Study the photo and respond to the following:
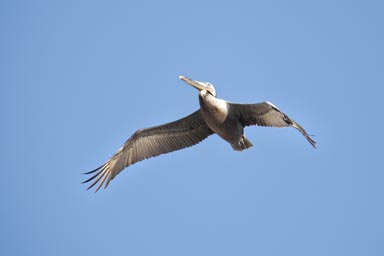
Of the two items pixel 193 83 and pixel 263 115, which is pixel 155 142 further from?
pixel 263 115

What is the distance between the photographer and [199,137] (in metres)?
13.9

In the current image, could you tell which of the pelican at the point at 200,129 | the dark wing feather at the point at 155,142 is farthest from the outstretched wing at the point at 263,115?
the dark wing feather at the point at 155,142

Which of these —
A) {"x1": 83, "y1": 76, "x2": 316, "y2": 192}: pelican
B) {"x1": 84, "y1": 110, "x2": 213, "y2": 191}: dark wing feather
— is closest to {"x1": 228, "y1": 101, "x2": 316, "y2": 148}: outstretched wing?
{"x1": 83, "y1": 76, "x2": 316, "y2": 192}: pelican

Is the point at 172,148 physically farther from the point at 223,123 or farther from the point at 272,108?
the point at 272,108

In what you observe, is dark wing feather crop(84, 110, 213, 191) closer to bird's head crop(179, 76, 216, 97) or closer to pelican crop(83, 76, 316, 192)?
pelican crop(83, 76, 316, 192)

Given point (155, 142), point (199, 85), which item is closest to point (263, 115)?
point (199, 85)

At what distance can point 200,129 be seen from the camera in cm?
1385

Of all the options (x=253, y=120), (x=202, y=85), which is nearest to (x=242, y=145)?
(x=253, y=120)

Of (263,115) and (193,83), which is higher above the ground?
(193,83)

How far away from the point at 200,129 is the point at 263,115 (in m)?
1.57

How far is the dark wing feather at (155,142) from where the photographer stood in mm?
13812

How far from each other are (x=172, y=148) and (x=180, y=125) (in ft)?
1.75

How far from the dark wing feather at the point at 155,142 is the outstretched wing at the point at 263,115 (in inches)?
39.6

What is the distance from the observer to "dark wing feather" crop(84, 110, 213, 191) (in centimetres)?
1381
